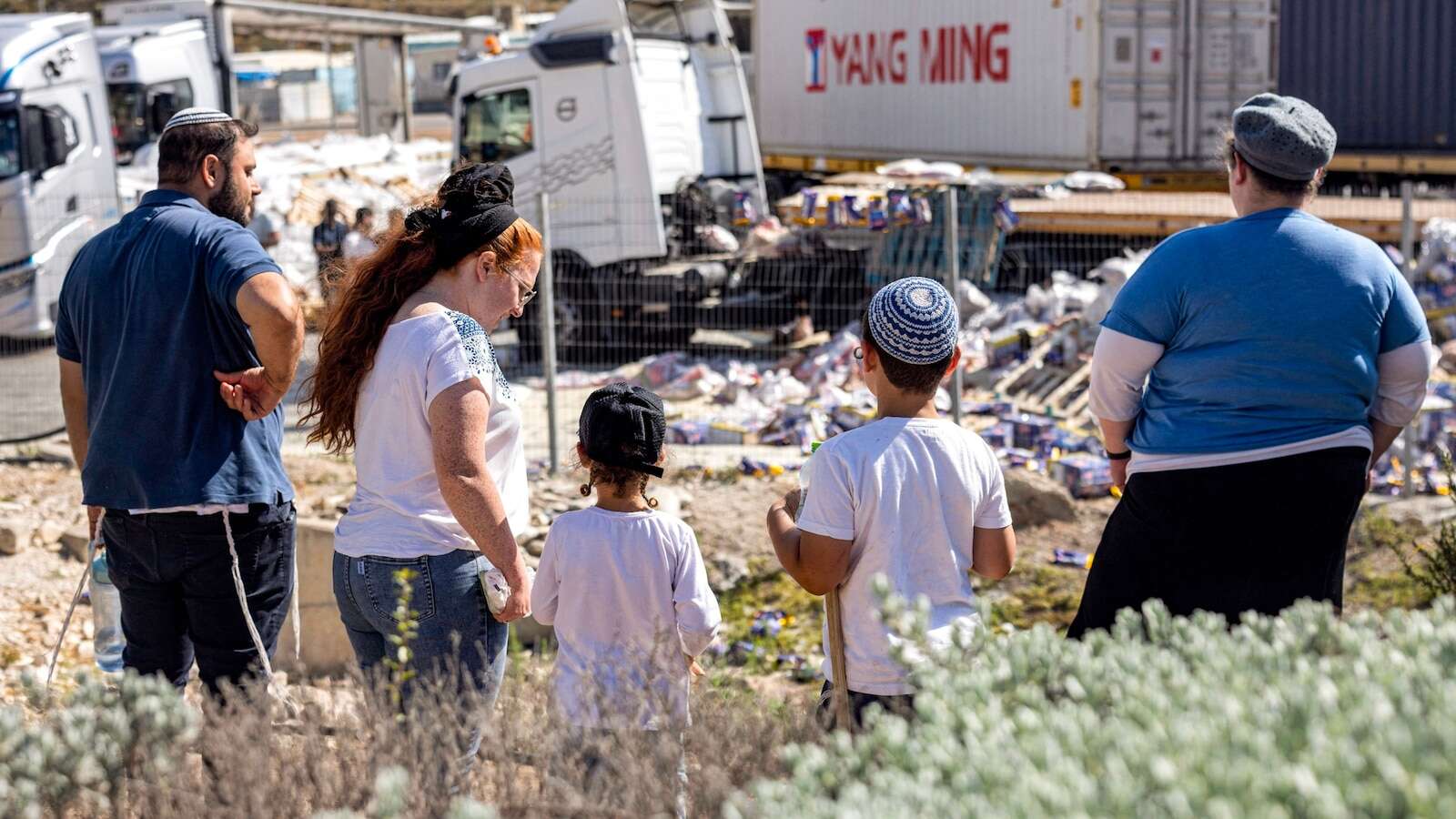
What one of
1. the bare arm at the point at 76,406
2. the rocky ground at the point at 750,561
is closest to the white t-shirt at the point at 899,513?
the bare arm at the point at 76,406

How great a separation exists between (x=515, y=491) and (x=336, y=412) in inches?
16.4

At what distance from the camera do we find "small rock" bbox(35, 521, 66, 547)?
727 centimetres

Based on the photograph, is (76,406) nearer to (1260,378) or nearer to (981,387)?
(1260,378)

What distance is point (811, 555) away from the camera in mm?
2936

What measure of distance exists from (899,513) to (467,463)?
34.2 inches

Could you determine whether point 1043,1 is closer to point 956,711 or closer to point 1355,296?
point 1355,296

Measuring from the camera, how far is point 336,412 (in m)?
3.19

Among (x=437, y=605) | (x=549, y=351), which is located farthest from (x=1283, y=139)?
(x=549, y=351)

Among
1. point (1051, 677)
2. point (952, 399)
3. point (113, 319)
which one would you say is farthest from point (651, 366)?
point (1051, 677)

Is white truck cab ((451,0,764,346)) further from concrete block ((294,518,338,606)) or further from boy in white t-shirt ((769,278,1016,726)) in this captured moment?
boy in white t-shirt ((769,278,1016,726))

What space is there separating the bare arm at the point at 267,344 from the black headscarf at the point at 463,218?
410 millimetres

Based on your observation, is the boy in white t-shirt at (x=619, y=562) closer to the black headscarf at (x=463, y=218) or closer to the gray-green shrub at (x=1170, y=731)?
the black headscarf at (x=463, y=218)

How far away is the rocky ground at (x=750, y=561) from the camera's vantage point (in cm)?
615

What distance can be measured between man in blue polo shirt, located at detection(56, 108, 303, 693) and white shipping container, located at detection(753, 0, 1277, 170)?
12.4m
